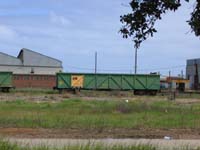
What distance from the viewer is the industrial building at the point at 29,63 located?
116 meters

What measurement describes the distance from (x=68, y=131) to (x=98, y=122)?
3793 millimetres

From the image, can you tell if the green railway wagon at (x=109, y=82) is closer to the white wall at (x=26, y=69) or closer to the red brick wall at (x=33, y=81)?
the red brick wall at (x=33, y=81)

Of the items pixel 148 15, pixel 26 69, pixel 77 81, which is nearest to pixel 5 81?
pixel 77 81

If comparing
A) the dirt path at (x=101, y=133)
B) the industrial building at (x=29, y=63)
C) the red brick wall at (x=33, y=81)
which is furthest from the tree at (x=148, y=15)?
the industrial building at (x=29, y=63)

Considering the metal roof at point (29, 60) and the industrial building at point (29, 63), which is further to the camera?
the metal roof at point (29, 60)

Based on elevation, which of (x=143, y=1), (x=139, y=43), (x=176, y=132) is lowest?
(x=176, y=132)

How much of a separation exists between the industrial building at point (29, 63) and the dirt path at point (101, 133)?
93.8 m

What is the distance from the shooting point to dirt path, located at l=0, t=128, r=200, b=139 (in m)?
20.0

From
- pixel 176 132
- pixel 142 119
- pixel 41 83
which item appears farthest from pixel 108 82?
pixel 176 132

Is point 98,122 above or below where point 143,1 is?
below

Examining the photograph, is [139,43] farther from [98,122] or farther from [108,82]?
[108,82]

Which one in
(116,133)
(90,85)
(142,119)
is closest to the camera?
(116,133)

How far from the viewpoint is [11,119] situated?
2620 cm

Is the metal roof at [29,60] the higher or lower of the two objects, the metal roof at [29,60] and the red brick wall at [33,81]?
the higher
